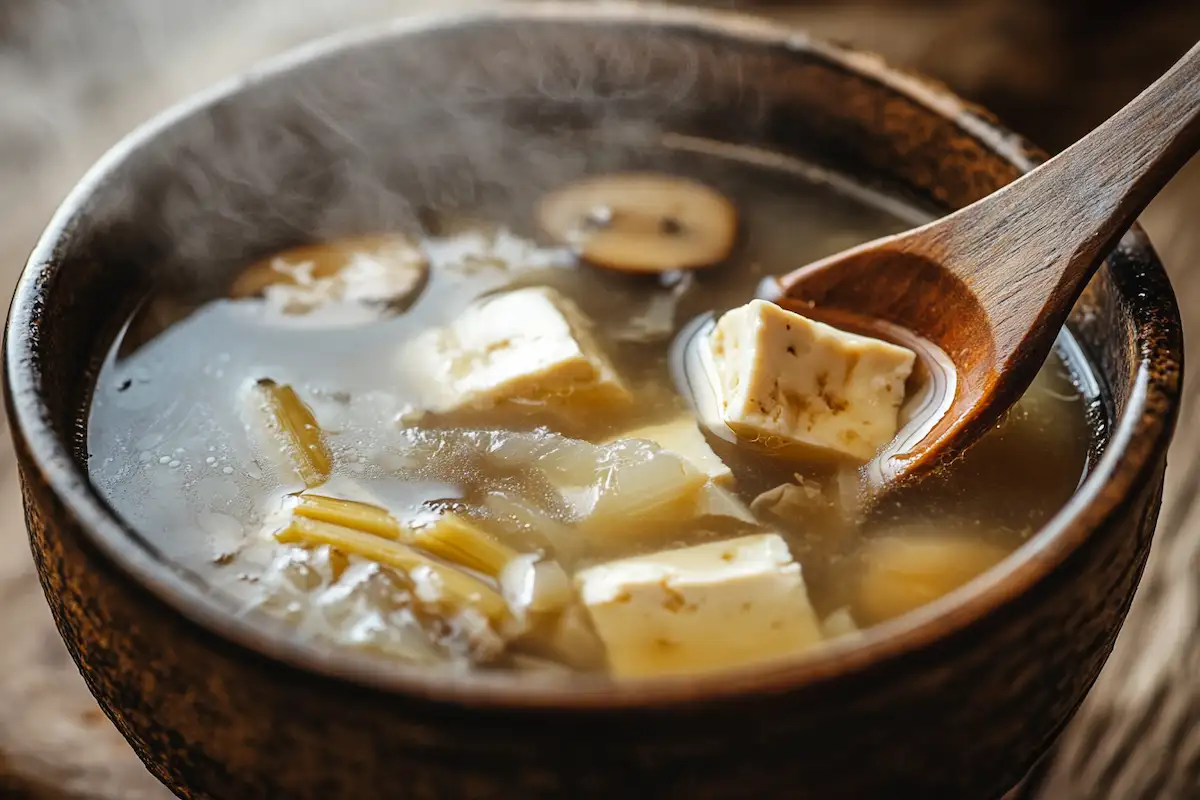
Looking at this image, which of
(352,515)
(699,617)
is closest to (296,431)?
(352,515)

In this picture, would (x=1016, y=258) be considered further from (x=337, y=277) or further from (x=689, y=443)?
(x=337, y=277)

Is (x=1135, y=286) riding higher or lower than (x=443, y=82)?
lower

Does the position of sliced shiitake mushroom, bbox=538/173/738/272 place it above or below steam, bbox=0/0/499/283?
below

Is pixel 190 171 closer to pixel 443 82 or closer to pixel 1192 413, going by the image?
pixel 443 82

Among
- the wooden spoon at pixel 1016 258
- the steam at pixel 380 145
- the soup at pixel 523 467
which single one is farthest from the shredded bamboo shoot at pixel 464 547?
the steam at pixel 380 145

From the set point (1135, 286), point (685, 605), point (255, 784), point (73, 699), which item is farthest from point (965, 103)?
point (73, 699)

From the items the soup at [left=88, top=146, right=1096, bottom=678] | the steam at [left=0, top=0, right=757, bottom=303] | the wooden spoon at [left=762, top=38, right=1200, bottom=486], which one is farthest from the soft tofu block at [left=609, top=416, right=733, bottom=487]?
the steam at [left=0, top=0, right=757, bottom=303]

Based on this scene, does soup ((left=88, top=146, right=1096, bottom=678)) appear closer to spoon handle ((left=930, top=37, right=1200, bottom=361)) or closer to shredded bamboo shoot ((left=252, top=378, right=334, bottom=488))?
shredded bamboo shoot ((left=252, top=378, right=334, bottom=488))
